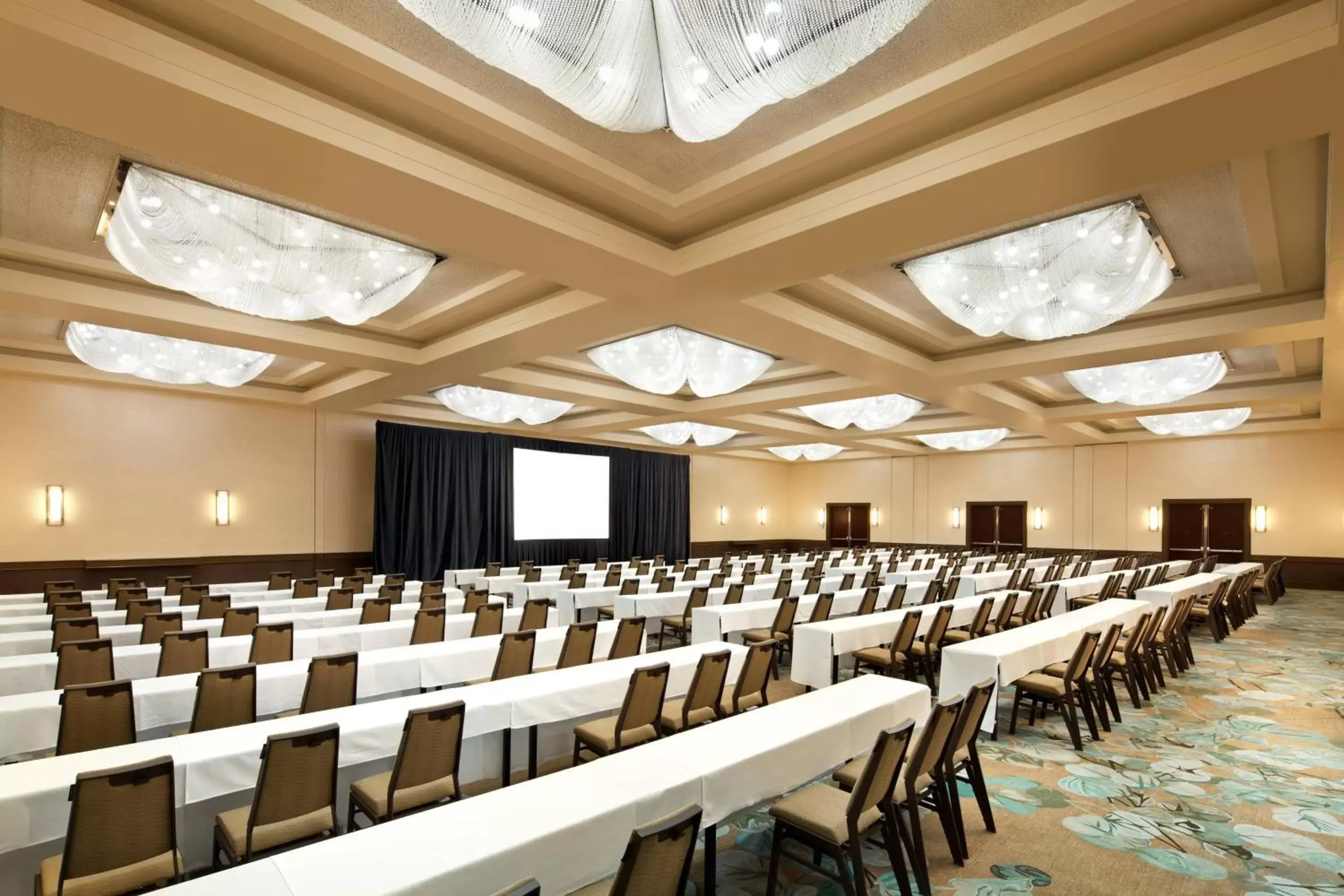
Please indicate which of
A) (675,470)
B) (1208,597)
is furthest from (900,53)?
(675,470)

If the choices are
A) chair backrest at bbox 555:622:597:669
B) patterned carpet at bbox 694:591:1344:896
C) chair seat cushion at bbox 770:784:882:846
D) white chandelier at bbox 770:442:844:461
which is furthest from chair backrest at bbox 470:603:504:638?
white chandelier at bbox 770:442:844:461

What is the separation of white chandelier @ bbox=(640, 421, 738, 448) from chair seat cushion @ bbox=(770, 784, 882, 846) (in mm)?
12718

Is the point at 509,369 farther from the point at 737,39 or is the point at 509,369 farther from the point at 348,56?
the point at 737,39

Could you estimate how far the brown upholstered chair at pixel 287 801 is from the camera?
2.94m

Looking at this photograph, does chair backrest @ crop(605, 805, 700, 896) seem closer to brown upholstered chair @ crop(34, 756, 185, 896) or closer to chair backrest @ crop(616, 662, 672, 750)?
brown upholstered chair @ crop(34, 756, 185, 896)

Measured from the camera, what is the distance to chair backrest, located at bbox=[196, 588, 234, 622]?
7.66m

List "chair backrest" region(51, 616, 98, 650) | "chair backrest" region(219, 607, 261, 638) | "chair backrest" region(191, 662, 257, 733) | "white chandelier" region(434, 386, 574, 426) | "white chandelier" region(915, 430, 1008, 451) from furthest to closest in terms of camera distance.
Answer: "white chandelier" region(915, 430, 1008, 451)
"white chandelier" region(434, 386, 574, 426)
"chair backrest" region(219, 607, 261, 638)
"chair backrest" region(51, 616, 98, 650)
"chair backrest" region(191, 662, 257, 733)

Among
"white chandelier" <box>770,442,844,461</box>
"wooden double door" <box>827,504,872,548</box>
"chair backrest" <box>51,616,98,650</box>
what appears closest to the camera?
"chair backrest" <box>51,616,98,650</box>

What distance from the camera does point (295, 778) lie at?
3.03m

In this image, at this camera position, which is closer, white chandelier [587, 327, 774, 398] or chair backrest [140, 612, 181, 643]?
chair backrest [140, 612, 181, 643]

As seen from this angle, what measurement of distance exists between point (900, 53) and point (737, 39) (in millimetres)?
1347

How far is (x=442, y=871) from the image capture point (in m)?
2.10

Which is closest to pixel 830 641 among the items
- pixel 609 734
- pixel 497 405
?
pixel 609 734

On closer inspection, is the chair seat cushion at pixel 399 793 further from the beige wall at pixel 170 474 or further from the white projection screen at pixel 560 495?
the white projection screen at pixel 560 495
